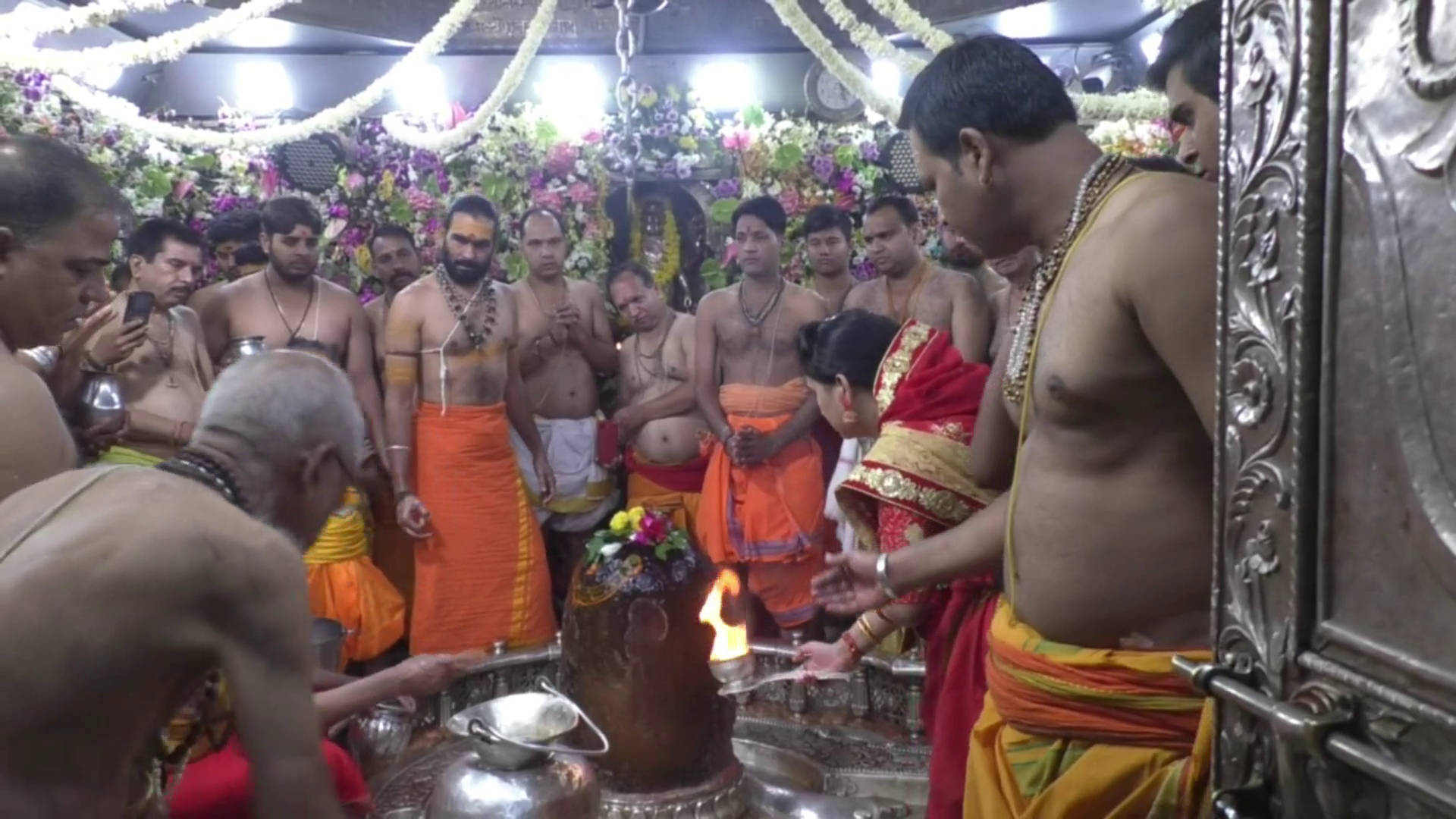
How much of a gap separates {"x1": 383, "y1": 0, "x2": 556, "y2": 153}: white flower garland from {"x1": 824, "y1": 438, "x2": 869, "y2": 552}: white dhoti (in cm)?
329

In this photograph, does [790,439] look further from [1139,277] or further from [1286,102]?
[1286,102]

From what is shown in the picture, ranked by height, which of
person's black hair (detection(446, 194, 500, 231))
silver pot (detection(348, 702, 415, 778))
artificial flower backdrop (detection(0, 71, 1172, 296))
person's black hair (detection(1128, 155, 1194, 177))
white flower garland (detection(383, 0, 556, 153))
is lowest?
silver pot (detection(348, 702, 415, 778))

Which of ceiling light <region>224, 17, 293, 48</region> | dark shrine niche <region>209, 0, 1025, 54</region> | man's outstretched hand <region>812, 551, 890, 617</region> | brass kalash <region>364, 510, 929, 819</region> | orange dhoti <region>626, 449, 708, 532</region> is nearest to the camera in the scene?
man's outstretched hand <region>812, 551, 890, 617</region>

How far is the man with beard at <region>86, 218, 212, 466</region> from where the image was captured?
4363 millimetres

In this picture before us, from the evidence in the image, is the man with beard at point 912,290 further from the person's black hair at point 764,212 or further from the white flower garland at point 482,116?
the white flower garland at point 482,116

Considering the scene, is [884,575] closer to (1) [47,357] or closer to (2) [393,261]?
(1) [47,357]

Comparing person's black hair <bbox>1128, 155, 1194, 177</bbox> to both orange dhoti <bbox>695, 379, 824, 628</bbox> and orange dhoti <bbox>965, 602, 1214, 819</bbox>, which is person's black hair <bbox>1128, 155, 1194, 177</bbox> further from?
orange dhoti <bbox>695, 379, 824, 628</bbox>

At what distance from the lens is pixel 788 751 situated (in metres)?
3.61

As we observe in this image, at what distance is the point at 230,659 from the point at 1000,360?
1.44 meters

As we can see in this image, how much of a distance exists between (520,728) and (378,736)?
0.93 metres

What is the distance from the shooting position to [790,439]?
5207mm

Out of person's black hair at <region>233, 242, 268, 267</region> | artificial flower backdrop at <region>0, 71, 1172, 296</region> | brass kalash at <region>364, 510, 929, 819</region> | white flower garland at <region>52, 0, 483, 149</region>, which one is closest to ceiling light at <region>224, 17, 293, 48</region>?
artificial flower backdrop at <region>0, 71, 1172, 296</region>

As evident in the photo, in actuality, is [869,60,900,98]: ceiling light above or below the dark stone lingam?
above

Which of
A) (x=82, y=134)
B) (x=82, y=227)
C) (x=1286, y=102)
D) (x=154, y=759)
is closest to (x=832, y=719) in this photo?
(x=154, y=759)
